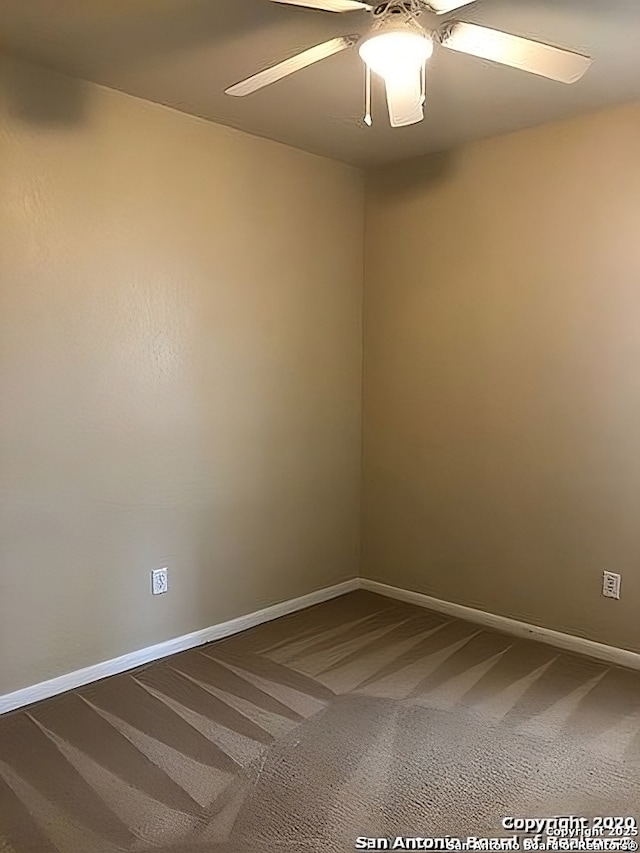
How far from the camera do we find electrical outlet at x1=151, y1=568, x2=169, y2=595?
10.7ft

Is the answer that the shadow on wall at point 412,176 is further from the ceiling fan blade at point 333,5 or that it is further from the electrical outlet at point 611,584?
the electrical outlet at point 611,584

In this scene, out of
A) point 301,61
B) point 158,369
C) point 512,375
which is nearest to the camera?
point 301,61

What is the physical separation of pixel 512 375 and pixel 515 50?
5.79ft

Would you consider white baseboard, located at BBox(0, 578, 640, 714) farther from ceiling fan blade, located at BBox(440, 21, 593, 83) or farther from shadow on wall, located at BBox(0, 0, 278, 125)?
ceiling fan blade, located at BBox(440, 21, 593, 83)

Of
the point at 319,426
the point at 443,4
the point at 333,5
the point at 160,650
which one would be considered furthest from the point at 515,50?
the point at 160,650

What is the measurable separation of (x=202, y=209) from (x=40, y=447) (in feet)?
4.27

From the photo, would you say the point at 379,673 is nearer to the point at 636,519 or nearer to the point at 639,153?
the point at 636,519

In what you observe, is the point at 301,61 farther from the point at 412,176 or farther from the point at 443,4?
the point at 412,176

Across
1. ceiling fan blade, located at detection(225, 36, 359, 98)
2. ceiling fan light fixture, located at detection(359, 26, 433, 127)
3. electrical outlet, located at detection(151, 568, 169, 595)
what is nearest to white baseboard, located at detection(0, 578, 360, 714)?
electrical outlet, located at detection(151, 568, 169, 595)

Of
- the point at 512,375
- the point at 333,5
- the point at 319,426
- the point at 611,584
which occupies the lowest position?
the point at 611,584

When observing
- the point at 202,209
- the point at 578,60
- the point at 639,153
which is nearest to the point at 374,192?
the point at 202,209

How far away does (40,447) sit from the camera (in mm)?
2836

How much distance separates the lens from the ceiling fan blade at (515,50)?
197cm

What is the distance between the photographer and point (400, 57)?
200 cm
